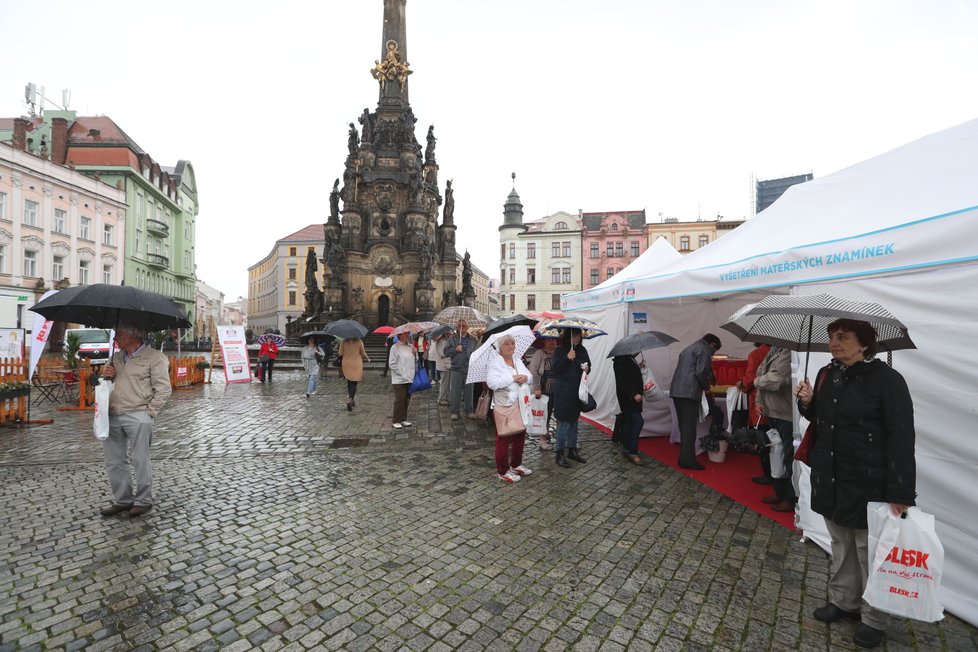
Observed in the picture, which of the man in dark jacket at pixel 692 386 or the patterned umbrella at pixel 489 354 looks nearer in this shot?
the patterned umbrella at pixel 489 354

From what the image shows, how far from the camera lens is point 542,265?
5559 centimetres

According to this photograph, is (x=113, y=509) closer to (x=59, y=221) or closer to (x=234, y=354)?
(x=234, y=354)

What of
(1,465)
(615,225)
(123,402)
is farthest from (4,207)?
(615,225)

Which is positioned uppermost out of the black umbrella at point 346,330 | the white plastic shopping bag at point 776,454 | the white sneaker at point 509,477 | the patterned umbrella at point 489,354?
the black umbrella at point 346,330

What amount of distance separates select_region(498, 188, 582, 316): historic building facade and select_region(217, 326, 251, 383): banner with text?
40.0 m

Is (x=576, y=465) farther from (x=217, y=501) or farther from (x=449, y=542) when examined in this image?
(x=217, y=501)

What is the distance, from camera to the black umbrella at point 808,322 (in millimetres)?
3041

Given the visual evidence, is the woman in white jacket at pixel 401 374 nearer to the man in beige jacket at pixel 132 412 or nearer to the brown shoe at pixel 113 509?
the man in beige jacket at pixel 132 412

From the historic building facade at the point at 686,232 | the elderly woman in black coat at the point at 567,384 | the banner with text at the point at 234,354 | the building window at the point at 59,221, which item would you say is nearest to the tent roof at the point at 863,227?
the elderly woman in black coat at the point at 567,384

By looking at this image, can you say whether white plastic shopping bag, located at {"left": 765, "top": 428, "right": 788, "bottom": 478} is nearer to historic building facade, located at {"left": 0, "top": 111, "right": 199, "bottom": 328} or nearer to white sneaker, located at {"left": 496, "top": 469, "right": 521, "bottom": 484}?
white sneaker, located at {"left": 496, "top": 469, "right": 521, "bottom": 484}

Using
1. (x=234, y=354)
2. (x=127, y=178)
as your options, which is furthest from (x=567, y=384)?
(x=127, y=178)

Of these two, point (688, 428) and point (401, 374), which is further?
point (401, 374)

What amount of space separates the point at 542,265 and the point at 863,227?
51.7m

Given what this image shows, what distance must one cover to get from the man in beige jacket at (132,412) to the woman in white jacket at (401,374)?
4.32 metres
